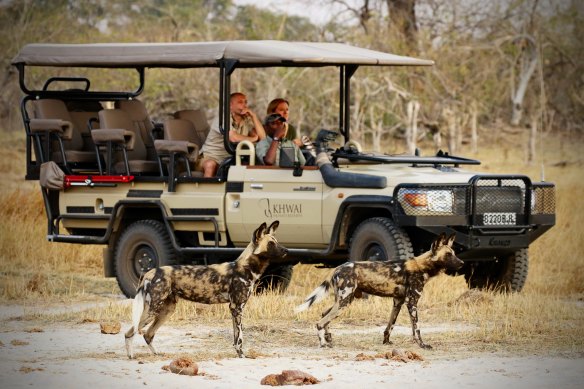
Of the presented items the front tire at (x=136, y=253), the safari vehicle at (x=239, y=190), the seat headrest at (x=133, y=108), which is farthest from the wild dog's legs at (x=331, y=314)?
the seat headrest at (x=133, y=108)

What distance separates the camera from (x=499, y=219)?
11508 mm

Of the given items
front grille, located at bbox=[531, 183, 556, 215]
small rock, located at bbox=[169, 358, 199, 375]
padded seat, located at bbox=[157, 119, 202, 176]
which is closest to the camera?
small rock, located at bbox=[169, 358, 199, 375]

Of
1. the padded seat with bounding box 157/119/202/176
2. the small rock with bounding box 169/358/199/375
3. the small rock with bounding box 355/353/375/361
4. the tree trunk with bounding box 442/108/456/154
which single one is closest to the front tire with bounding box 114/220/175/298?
the padded seat with bounding box 157/119/202/176

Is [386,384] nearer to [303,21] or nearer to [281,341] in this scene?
[281,341]

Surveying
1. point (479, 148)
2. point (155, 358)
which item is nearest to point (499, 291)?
point (155, 358)

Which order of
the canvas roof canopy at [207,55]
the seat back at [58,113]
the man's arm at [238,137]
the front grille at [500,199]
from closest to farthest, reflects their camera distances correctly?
the front grille at [500,199] < the canvas roof canopy at [207,55] < the man's arm at [238,137] < the seat back at [58,113]

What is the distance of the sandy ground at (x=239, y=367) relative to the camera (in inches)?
327

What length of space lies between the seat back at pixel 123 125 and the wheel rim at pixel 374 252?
114 inches

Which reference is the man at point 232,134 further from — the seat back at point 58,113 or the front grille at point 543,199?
the front grille at point 543,199

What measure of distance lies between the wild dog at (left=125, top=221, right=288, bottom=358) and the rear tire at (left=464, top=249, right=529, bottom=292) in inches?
128

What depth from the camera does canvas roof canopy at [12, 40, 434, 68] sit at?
12.0 meters

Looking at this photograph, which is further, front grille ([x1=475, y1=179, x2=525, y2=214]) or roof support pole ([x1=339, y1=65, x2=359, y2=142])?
roof support pole ([x1=339, y1=65, x2=359, y2=142])

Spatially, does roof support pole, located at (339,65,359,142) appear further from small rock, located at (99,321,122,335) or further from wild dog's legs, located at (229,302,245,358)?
wild dog's legs, located at (229,302,245,358)

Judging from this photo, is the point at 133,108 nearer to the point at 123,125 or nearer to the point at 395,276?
the point at 123,125
